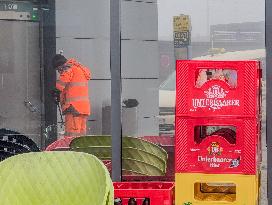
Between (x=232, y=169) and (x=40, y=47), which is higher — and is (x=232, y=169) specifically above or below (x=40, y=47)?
below

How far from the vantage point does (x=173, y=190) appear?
4.05m

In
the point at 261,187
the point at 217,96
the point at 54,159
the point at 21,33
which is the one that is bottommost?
the point at 261,187

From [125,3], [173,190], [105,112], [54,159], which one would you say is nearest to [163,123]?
[105,112]

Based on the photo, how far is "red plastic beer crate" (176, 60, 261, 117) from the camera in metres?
3.91

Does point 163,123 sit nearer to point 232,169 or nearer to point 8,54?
point 8,54

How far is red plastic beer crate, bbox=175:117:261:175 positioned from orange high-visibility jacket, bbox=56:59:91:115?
2749 mm

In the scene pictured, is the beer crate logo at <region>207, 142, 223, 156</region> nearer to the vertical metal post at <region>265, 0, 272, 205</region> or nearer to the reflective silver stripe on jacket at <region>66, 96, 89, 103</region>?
the vertical metal post at <region>265, 0, 272, 205</region>

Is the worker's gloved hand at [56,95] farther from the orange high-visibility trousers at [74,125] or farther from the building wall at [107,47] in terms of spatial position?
the building wall at [107,47]

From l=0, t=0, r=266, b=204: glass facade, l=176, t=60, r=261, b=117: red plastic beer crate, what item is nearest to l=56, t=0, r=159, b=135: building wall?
l=0, t=0, r=266, b=204: glass facade

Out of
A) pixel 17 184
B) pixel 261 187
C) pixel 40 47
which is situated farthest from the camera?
pixel 40 47

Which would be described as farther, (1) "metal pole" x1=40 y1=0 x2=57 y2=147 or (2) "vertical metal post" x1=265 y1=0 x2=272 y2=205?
(1) "metal pole" x1=40 y1=0 x2=57 y2=147

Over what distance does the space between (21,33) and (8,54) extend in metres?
0.23

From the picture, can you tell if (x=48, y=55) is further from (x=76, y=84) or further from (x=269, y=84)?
(x=269, y=84)

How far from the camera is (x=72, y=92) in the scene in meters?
6.61
